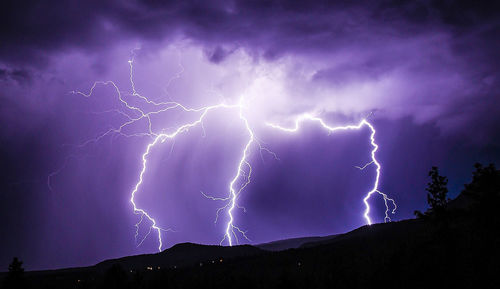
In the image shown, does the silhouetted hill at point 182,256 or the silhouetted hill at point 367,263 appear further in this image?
the silhouetted hill at point 182,256

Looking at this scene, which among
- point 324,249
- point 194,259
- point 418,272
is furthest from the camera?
point 194,259

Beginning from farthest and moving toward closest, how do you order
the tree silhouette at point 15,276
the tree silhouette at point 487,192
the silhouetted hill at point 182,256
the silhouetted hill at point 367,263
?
the silhouetted hill at point 182,256, the tree silhouette at point 15,276, the silhouetted hill at point 367,263, the tree silhouette at point 487,192

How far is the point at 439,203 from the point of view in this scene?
53.6ft

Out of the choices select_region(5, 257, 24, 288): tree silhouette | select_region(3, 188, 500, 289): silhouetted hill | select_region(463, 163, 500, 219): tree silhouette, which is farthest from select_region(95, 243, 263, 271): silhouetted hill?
select_region(463, 163, 500, 219): tree silhouette

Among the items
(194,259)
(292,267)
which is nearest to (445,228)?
(292,267)

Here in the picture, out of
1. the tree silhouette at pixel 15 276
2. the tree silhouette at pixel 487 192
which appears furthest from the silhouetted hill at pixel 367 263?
the tree silhouette at pixel 15 276

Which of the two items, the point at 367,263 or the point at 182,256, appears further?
the point at 182,256

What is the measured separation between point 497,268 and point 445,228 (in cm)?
800

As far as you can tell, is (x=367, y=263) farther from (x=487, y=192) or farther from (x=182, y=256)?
(x=182, y=256)

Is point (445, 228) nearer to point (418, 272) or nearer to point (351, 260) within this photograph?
point (418, 272)

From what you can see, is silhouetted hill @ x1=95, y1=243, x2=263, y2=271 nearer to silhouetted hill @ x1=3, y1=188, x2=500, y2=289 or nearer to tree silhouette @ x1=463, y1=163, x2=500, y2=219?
silhouetted hill @ x1=3, y1=188, x2=500, y2=289

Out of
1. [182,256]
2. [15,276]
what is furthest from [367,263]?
[182,256]

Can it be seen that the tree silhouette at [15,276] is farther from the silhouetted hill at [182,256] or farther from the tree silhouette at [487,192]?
the silhouetted hill at [182,256]

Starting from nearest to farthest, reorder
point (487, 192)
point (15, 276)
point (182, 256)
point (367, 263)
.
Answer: point (487, 192) → point (15, 276) → point (367, 263) → point (182, 256)
